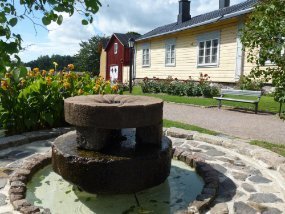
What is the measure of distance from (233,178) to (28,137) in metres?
3.55

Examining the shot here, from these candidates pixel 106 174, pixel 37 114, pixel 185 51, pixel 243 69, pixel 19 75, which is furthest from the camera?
pixel 185 51

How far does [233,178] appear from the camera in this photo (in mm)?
3939

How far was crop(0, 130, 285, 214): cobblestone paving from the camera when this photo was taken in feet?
10.3

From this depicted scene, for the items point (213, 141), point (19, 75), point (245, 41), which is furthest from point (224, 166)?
point (19, 75)

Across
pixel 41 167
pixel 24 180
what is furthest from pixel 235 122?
pixel 24 180

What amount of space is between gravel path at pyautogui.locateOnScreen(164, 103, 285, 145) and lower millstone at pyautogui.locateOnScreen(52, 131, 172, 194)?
131 inches

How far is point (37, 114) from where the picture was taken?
6055 mm

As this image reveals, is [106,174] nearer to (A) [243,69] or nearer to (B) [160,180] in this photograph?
(B) [160,180]

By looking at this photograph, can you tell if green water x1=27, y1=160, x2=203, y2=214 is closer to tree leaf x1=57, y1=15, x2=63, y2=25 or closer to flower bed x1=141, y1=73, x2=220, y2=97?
tree leaf x1=57, y1=15, x2=63, y2=25

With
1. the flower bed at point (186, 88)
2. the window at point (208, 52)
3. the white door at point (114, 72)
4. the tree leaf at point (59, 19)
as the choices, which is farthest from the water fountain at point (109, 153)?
the white door at point (114, 72)

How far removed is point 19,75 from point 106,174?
1932 mm

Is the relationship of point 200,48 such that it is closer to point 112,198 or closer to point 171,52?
point 171,52

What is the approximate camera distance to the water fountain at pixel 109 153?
3.26m

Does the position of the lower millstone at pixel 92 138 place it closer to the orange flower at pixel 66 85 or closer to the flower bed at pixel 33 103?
the flower bed at pixel 33 103
